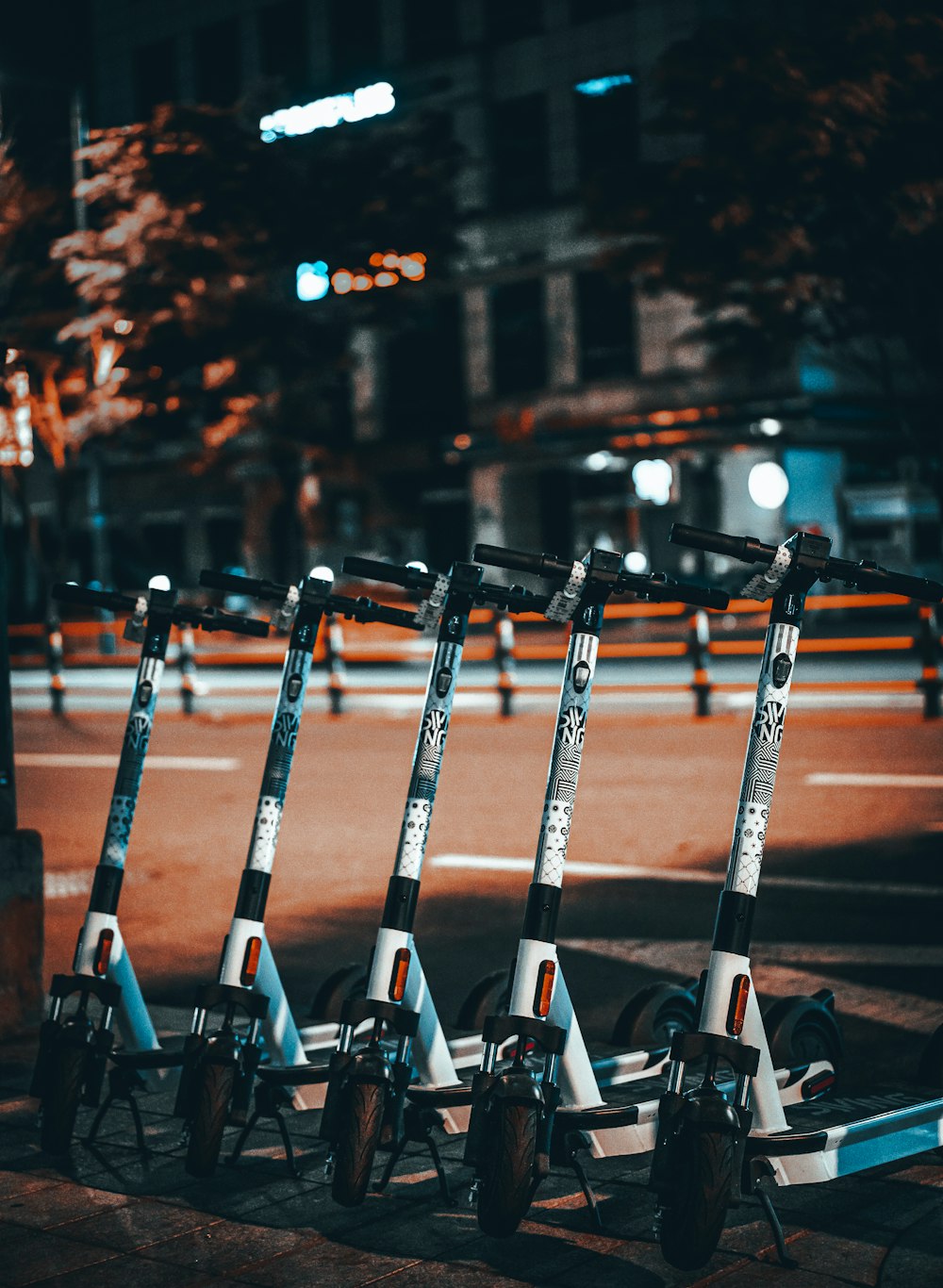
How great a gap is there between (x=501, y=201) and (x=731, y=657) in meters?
19.4

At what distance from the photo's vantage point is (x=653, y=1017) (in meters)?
5.84

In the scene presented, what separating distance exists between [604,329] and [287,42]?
13046 mm

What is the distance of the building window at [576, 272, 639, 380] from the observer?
39844 mm

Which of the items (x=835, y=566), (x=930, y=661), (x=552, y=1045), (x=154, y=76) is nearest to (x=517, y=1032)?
(x=552, y=1045)

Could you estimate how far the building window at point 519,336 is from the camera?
41.6 m

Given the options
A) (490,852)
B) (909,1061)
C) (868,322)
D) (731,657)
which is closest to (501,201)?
(731,657)

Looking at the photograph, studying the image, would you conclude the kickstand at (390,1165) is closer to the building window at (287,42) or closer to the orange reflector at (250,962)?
the orange reflector at (250,962)

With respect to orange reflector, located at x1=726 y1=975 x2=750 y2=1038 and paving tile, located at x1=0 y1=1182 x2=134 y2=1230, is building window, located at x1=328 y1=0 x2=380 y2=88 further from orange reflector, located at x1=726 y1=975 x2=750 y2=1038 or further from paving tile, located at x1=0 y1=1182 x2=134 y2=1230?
orange reflector, located at x1=726 y1=975 x2=750 y2=1038

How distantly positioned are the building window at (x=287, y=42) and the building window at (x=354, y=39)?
35.1 inches

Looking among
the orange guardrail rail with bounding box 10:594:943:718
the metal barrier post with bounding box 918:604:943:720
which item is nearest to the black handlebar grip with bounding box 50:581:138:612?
the orange guardrail rail with bounding box 10:594:943:718

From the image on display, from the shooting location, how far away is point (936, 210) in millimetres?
17047

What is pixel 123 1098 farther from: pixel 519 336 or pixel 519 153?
pixel 519 153

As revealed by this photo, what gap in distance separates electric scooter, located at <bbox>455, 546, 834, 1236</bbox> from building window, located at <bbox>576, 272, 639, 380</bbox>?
35345mm

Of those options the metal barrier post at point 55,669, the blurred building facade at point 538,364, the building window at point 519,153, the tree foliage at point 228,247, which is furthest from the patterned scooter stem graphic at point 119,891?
the building window at point 519,153
